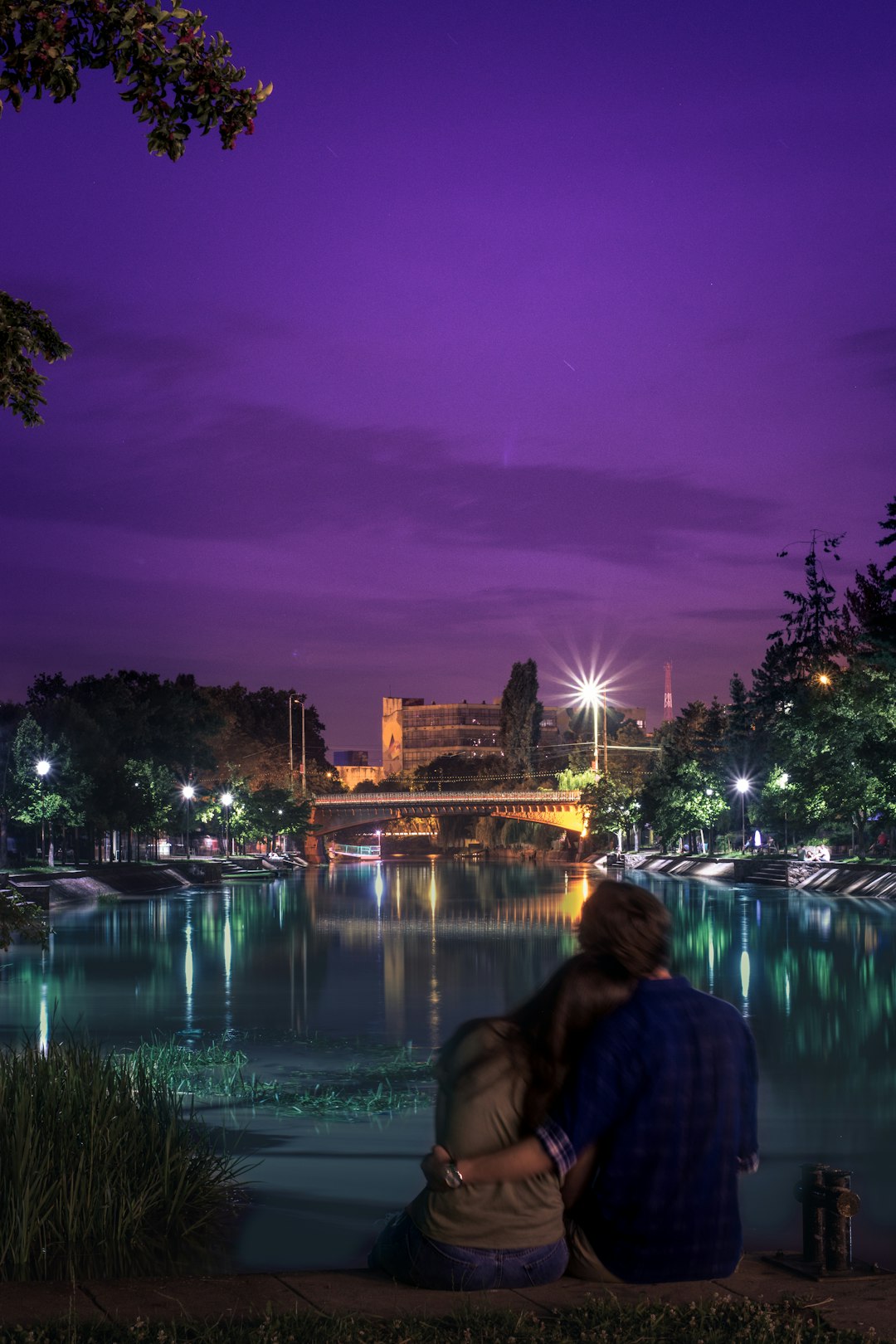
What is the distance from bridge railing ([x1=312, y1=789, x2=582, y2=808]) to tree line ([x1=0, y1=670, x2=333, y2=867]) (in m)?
7.25

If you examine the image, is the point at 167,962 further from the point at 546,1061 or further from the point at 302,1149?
the point at 546,1061

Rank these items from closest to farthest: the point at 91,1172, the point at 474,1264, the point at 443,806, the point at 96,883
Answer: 1. the point at 474,1264
2. the point at 91,1172
3. the point at 96,883
4. the point at 443,806

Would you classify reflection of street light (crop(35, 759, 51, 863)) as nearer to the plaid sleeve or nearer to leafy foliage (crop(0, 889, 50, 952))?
leafy foliage (crop(0, 889, 50, 952))

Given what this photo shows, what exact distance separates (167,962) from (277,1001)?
26.0ft

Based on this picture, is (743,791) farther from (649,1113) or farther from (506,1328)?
(506,1328)

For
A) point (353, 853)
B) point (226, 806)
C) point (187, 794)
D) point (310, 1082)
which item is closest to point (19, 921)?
point (310, 1082)

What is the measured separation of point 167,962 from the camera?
33500mm

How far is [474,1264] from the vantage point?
6344 millimetres

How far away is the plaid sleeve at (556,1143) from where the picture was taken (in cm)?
611

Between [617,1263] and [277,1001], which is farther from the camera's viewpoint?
[277,1001]

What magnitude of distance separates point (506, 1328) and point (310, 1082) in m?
11.7

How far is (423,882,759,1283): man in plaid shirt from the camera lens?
6.06 meters

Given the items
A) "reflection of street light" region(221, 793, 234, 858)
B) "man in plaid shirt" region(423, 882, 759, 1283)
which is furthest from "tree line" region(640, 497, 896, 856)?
"man in plaid shirt" region(423, 882, 759, 1283)

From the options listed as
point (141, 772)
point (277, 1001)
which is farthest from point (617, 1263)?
point (141, 772)
